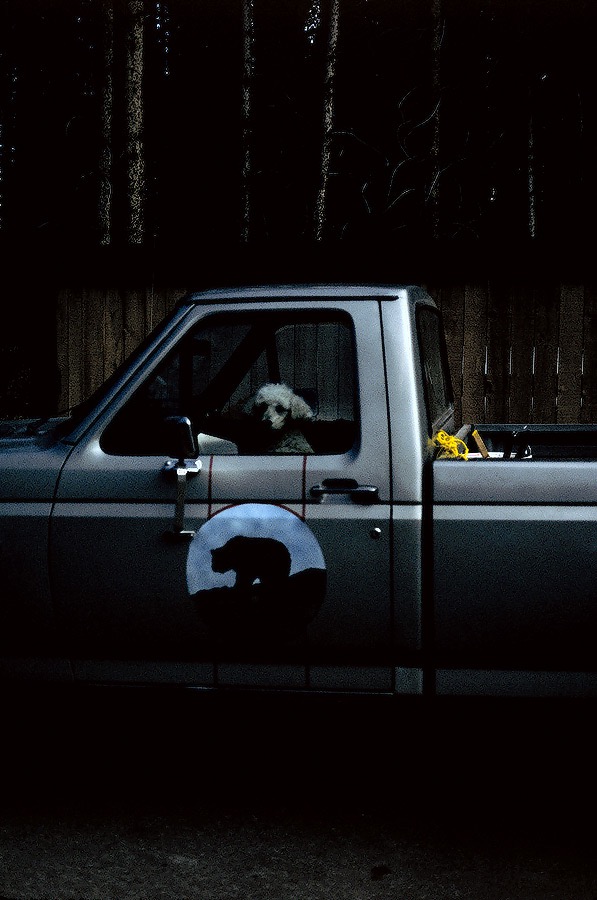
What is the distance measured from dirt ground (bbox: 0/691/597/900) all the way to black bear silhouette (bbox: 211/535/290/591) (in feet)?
1.49

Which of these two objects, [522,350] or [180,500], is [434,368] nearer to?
[180,500]

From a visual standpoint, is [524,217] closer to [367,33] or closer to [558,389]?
[367,33]

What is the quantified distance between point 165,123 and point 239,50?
2334 millimetres

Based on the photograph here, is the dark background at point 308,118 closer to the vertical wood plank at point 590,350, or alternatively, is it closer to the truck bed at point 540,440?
the vertical wood plank at point 590,350

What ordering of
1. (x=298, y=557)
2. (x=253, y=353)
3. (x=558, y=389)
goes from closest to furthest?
1. (x=298, y=557)
2. (x=253, y=353)
3. (x=558, y=389)

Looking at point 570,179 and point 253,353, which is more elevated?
point 570,179

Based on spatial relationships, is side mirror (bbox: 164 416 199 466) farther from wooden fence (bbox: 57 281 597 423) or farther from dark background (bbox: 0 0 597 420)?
dark background (bbox: 0 0 597 420)

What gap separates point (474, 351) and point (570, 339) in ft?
2.74

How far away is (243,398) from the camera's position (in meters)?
3.97

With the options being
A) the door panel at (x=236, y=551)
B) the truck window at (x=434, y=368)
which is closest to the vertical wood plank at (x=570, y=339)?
the truck window at (x=434, y=368)

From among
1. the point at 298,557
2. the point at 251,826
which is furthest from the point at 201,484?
the point at 251,826

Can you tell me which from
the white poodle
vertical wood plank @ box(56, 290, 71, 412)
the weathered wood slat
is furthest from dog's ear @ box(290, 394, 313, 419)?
vertical wood plank @ box(56, 290, 71, 412)

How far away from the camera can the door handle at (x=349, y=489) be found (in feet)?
10.4

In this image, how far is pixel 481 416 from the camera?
8195 millimetres
